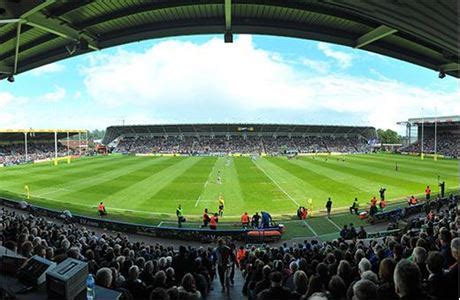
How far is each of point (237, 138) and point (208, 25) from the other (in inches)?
3415

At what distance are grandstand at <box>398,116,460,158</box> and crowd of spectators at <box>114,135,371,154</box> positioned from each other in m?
13.3

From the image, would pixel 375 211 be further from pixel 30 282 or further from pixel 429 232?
pixel 30 282

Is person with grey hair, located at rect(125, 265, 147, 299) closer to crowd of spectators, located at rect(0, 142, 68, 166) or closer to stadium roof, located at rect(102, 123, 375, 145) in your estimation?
crowd of spectators, located at rect(0, 142, 68, 166)

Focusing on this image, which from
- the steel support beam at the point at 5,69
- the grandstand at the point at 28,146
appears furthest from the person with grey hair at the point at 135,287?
the grandstand at the point at 28,146

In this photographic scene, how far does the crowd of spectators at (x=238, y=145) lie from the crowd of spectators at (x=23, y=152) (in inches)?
679

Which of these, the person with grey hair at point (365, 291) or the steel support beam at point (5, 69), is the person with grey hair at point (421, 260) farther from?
the steel support beam at point (5, 69)

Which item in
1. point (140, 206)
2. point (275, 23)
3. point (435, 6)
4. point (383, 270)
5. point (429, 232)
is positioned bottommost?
point (140, 206)

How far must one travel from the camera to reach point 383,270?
12.9 feet

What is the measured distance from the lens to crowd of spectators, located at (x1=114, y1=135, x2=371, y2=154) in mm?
85125

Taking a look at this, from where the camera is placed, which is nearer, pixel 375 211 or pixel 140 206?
pixel 375 211

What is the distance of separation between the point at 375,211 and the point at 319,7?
14939 millimetres

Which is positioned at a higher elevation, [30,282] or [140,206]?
[30,282]

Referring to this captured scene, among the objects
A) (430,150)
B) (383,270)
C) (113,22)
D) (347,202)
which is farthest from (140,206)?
(430,150)

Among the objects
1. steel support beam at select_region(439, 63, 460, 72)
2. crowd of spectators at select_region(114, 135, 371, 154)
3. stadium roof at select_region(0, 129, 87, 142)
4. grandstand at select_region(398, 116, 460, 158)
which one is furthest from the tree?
steel support beam at select_region(439, 63, 460, 72)
